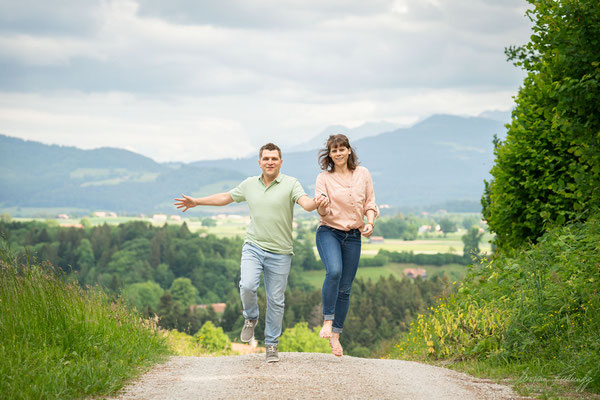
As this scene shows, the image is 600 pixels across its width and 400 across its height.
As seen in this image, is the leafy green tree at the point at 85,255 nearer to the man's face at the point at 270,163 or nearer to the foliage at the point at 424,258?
the foliage at the point at 424,258

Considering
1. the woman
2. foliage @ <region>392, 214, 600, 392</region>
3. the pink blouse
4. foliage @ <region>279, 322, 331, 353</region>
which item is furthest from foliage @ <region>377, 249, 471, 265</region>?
the pink blouse

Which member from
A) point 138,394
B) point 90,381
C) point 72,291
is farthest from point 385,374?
point 72,291

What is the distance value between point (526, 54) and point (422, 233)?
148843 mm

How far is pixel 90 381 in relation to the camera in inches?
214

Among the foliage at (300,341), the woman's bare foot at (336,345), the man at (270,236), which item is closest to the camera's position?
the man at (270,236)

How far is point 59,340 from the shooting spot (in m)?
6.11

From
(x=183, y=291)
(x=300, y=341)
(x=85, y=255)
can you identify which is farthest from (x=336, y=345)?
(x=85, y=255)

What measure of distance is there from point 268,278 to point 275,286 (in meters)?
0.12

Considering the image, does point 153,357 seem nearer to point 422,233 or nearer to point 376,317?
point 376,317

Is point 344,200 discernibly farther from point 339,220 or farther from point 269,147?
point 269,147

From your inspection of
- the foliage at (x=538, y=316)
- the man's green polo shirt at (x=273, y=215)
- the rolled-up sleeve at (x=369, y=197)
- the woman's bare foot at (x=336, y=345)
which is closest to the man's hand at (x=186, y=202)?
the man's green polo shirt at (x=273, y=215)

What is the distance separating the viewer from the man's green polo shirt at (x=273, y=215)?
679 cm

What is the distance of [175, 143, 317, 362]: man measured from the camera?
6785mm

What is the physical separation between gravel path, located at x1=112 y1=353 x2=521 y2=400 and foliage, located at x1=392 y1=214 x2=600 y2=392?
686 mm
